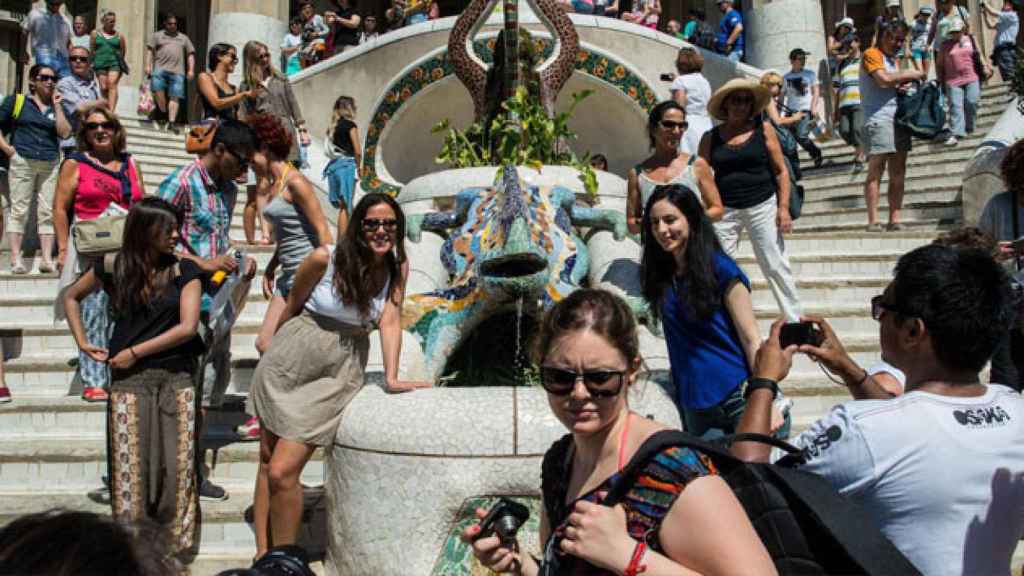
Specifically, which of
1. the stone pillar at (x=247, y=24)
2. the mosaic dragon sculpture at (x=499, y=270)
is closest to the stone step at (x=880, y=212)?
the mosaic dragon sculpture at (x=499, y=270)

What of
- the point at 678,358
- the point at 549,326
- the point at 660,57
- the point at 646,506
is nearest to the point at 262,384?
the point at 678,358

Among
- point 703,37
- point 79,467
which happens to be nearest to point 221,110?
point 79,467

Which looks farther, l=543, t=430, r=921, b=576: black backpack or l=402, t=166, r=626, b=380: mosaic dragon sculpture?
l=402, t=166, r=626, b=380: mosaic dragon sculpture

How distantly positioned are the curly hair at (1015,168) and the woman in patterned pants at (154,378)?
145 inches

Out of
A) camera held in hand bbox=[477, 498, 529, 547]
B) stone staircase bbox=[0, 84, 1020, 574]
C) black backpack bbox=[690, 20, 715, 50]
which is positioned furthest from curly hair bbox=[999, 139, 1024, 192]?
black backpack bbox=[690, 20, 715, 50]

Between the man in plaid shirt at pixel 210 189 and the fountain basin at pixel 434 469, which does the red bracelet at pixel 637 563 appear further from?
the man in plaid shirt at pixel 210 189

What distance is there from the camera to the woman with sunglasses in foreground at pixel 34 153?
733 cm

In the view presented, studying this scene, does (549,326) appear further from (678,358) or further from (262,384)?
(262,384)

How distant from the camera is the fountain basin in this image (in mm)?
2996

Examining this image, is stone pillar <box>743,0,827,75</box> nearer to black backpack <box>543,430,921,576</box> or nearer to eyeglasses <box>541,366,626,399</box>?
eyeglasses <box>541,366,626,399</box>

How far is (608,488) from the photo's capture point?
164 cm

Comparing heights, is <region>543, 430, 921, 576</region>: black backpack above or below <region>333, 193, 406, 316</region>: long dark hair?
below

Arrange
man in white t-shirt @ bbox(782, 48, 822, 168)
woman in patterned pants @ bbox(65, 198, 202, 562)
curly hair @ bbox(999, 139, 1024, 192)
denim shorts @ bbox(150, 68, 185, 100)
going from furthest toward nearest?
denim shorts @ bbox(150, 68, 185, 100), man in white t-shirt @ bbox(782, 48, 822, 168), curly hair @ bbox(999, 139, 1024, 192), woman in patterned pants @ bbox(65, 198, 202, 562)

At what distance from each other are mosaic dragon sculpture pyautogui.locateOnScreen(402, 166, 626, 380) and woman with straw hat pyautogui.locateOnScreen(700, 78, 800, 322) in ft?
3.04
